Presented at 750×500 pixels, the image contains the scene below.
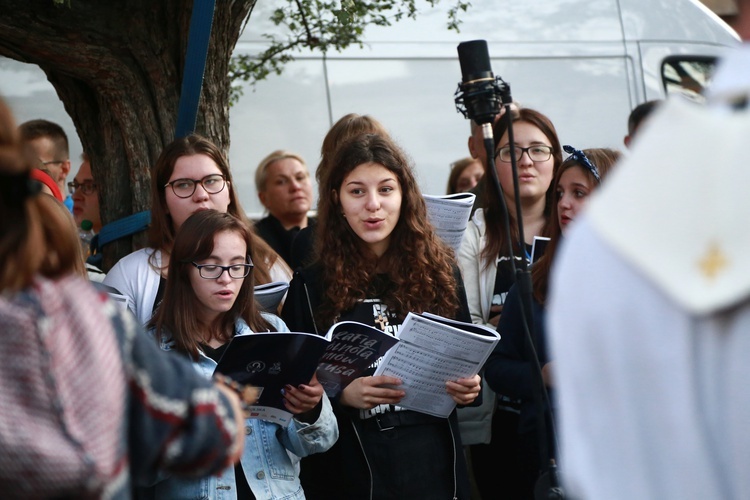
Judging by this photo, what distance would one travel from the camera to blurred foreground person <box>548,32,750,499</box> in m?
1.38

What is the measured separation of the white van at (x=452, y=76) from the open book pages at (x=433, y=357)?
3.35 meters

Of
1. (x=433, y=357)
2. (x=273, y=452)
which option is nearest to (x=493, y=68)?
(x=433, y=357)

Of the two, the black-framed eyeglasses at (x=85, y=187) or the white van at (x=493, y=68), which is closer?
the black-framed eyeglasses at (x=85, y=187)

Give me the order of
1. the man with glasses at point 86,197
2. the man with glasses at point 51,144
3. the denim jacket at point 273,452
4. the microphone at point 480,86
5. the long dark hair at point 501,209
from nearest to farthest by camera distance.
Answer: the denim jacket at point 273,452 < the microphone at point 480,86 < the long dark hair at point 501,209 < the man with glasses at point 51,144 < the man with glasses at point 86,197

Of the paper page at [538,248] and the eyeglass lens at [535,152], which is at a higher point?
the eyeglass lens at [535,152]

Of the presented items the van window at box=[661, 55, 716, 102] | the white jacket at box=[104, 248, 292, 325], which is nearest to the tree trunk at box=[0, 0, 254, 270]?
the white jacket at box=[104, 248, 292, 325]

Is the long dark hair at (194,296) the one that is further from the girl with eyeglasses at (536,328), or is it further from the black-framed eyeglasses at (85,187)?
the black-framed eyeglasses at (85,187)

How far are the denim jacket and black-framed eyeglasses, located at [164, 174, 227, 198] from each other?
944 millimetres

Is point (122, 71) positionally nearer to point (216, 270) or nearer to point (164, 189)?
point (164, 189)

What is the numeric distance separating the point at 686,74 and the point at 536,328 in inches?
200

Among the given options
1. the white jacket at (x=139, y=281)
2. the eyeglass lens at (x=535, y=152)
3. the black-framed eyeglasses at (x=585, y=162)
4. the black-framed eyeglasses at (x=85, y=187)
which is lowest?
the white jacket at (x=139, y=281)

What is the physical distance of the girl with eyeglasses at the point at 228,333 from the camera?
11.3 feet

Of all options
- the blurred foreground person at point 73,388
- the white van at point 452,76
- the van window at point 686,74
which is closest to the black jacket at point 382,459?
the blurred foreground person at point 73,388

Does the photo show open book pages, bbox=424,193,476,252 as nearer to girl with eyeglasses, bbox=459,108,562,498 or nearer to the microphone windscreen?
girl with eyeglasses, bbox=459,108,562,498
